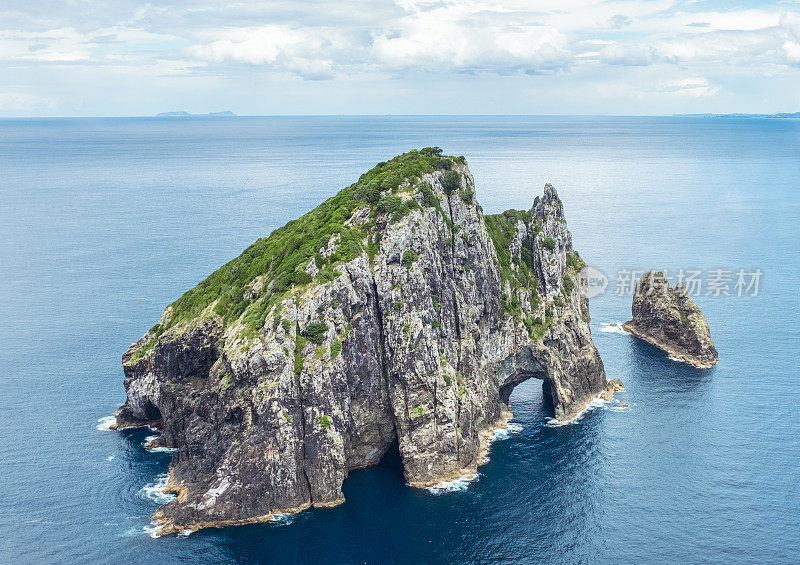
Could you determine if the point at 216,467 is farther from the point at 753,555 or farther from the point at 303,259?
the point at 753,555

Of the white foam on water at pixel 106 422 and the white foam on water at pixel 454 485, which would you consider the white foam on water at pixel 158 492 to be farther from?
the white foam on water at pixel 454 485

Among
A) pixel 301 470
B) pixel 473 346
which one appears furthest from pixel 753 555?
pixel 301 470

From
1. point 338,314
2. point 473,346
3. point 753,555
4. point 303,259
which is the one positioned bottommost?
point 753,555

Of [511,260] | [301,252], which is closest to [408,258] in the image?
[301,252]

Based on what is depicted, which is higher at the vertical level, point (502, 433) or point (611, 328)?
point (611, 328)

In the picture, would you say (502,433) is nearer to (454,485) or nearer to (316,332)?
(454,485)

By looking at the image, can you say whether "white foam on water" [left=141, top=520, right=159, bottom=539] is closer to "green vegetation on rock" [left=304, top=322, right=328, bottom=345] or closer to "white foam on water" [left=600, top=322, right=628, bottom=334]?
"green vegetation on rock" [left=304, top=322, right=328, bottom=345]

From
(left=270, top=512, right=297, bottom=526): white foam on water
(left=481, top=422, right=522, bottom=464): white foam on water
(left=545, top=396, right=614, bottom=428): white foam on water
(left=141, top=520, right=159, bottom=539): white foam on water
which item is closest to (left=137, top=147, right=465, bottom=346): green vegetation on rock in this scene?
(left=270, top=512, right=297, bottom=526): white foam on water
